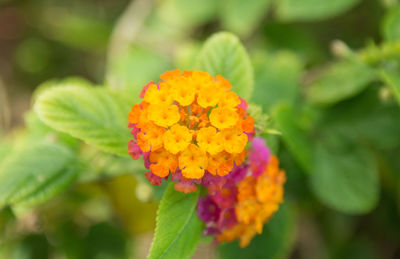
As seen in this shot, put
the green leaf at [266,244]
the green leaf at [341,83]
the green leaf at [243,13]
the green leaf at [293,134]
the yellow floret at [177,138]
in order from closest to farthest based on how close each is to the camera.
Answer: the yellow floret at [177,138] < the green leaf at [293,134] < the green leaf at [341,83] < the green leaf at [266,244] < the green leaf at [243,13]

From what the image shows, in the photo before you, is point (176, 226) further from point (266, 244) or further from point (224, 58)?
point (266, 244)

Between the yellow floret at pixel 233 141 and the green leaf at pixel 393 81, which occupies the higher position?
the yellow floret at pixel 233 141

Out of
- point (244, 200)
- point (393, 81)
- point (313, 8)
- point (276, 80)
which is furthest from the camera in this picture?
point (313, 8)

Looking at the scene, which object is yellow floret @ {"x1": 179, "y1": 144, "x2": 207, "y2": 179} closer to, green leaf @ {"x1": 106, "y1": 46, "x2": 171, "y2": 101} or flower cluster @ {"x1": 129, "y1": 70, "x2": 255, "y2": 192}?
flower cluster @ {"x1": 129, "y1": 70, "x2": 255, "y2": 192}

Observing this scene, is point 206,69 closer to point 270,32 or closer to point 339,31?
point 270,32

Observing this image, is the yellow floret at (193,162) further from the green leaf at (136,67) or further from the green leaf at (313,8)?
the green leaf at (136,67)

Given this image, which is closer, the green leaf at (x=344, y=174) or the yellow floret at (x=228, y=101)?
the yellow floret at (x=228, y=101)

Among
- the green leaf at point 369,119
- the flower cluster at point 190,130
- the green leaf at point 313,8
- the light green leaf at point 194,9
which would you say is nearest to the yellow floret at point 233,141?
the flower cluster at point 190,130

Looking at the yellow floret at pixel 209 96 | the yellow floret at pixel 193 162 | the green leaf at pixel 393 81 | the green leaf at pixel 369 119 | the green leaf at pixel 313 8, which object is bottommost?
the green leaf at pixel 369 119

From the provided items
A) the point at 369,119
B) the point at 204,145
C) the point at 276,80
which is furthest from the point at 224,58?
the point at 369,119
